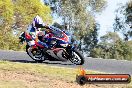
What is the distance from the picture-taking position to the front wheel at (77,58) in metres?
12.7

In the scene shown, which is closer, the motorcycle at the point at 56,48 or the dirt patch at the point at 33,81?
the dirt patch at the point at 33,81

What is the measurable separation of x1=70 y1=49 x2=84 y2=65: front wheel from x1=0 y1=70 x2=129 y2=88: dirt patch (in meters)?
1.90

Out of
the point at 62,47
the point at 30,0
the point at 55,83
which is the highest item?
the point at 30,0

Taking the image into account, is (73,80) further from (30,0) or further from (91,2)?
(91,2)

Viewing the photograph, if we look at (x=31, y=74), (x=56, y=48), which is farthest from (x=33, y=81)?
(x=56, y=48)

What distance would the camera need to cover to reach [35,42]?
12953 mm

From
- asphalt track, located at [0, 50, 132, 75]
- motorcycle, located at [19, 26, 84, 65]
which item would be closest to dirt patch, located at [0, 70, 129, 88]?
motorcycle, located at [19, 26, 84, 65]

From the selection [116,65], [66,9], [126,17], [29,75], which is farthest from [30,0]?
[29,75]

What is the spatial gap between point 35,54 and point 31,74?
219 cm

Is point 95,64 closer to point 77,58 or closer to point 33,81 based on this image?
point 77,58

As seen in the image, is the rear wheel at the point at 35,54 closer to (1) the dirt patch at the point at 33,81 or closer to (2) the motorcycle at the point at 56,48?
(2) the motorcycle at the point at 56,48

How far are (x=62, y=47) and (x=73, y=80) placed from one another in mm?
2111

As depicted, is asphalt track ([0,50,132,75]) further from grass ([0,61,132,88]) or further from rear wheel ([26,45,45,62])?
grass ([0,61,132,88])

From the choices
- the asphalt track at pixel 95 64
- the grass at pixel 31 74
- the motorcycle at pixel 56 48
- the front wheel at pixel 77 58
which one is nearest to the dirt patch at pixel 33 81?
the grass at pixel 31 74
